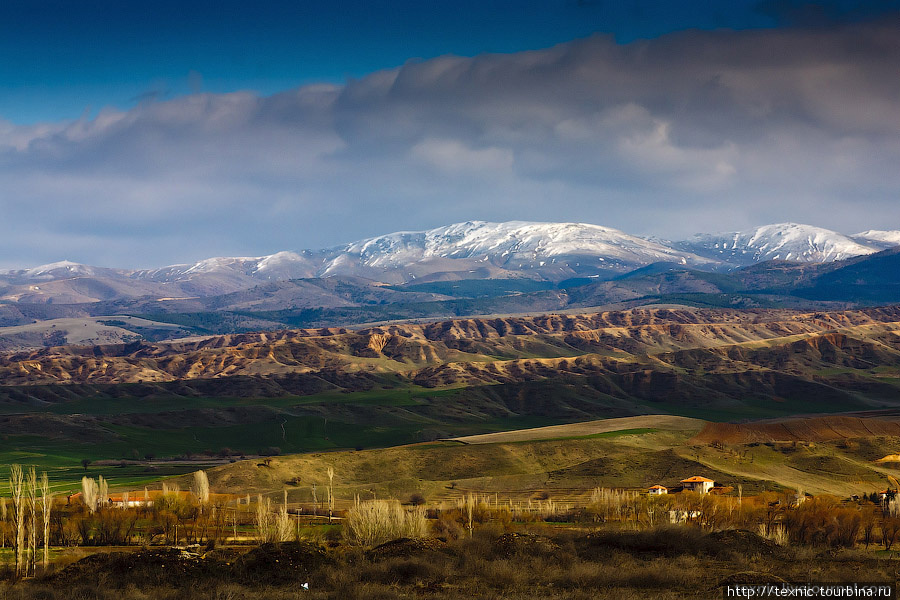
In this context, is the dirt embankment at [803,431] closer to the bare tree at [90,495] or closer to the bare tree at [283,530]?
the bare tree at [283,530]

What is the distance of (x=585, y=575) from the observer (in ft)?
195

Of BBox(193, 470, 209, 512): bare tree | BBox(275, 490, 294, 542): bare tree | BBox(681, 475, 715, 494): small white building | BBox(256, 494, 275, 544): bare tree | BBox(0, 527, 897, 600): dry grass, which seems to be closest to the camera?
BBox(0, 527, 897, 600): dry grass

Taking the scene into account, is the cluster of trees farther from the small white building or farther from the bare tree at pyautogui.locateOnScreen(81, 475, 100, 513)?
the small white building

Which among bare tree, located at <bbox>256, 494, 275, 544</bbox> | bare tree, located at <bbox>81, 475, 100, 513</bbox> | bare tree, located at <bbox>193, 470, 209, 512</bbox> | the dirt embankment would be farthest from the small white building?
bare tree, located at <bbox>81, 475, 100, 513</bbox>

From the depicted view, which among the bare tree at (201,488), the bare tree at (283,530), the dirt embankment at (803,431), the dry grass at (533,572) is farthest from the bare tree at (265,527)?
the dirt embankment at (803,431)

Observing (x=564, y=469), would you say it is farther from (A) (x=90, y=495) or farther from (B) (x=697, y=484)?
(A) (x=90, y=495)

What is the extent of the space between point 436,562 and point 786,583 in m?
23.4

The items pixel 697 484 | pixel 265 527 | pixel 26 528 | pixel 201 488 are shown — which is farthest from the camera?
pixel 201 488

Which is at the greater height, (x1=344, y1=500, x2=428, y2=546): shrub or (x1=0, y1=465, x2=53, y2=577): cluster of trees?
(x1=0, y1=465, x2=53, y2=577): cluster of trees

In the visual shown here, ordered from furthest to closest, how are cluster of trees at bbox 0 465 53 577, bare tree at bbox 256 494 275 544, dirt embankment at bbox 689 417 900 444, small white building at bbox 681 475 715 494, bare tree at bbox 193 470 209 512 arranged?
dirt embankment at bbox 689 417 900 444 < small white building at bbox 681 475 715 494 < bare tree at bbox 193 470 209 512 < bare tree at bbox 256 494 275 544 < cluster of trees at bbox 0 465 53 577

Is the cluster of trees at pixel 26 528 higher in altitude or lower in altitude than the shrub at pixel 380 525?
higher

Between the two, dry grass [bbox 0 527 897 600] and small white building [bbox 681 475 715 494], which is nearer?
dry grass [bbox 0 527 897 600]

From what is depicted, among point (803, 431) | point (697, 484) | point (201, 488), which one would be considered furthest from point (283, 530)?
point (803, 431)

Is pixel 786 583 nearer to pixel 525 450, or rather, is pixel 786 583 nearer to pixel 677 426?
pixel 525 450
